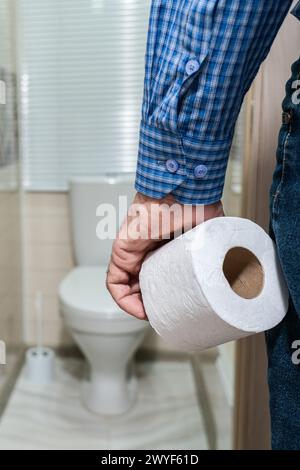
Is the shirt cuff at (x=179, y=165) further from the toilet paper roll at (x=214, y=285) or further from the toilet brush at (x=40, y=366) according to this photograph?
the toilet brush at (x=40, y=366)

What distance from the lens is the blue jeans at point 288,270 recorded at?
0.50 meters

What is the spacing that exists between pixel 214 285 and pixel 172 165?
5.4 inches

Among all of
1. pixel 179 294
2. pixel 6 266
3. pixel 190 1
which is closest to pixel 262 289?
pixel 179 294

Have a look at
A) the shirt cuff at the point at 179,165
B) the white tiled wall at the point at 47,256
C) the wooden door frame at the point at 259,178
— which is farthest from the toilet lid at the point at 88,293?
the shirt cuff at the point at 179,165

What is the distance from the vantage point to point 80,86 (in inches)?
69.9

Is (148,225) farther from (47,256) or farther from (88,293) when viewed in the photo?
(47,256)

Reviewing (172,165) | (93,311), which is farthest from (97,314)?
(172,165)

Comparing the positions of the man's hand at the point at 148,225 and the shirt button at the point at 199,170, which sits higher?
the shirt button at the point at 199,170

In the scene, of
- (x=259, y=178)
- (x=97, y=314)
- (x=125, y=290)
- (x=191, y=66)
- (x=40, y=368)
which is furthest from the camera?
(x=40, y=368)

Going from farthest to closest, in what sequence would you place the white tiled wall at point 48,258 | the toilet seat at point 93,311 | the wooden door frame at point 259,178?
the white tiled wall at point 48,258
the toilet seat at point 93,311
the wooden door frame at point 259,178

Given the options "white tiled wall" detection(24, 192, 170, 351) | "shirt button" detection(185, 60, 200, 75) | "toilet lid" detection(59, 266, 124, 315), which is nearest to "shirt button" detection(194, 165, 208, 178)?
"shirt button" detection(185, 60, 200, 75)

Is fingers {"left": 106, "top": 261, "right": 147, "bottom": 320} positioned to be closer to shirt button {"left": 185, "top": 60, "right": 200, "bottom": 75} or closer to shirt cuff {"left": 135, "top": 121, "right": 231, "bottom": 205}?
shirt cuff {"left": 135, "top": 121, "right": 231, "bottom": 205}

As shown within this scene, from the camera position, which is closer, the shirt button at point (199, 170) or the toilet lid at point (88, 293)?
the shirt button at point (199, 170)

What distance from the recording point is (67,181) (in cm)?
184
